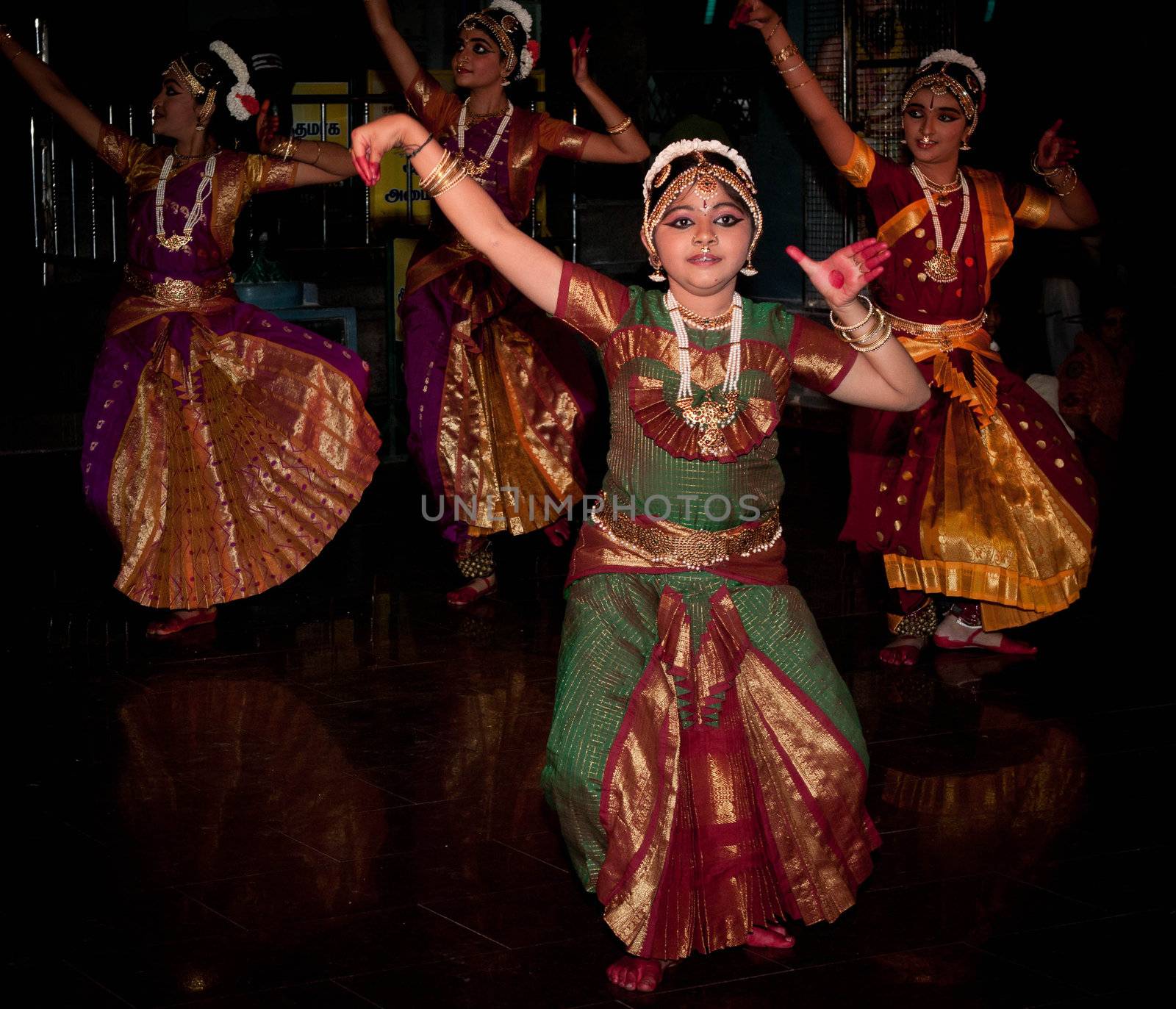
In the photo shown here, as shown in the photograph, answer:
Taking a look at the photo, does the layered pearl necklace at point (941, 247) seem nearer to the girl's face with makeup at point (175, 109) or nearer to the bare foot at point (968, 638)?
the bare foot at point (968, 638)

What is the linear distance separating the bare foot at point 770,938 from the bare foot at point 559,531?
2980 mm

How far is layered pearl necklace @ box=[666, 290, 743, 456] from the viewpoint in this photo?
3.13m

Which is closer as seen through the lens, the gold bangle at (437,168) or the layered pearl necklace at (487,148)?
the gold bangle at (437,168)

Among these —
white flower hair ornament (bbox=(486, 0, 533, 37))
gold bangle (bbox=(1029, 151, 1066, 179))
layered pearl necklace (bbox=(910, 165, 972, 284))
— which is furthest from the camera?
white flower hair ornament (bbox=(486, 0, 533, 37))

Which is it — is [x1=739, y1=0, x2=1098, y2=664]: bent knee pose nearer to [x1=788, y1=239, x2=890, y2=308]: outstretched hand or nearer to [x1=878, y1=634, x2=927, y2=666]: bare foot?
[x1=878, y1=634, x2=927, y2=666]: bare foot

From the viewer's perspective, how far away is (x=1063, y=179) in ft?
17.1

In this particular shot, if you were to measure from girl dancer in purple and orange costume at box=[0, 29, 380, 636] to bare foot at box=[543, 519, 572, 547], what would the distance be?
3.08ft

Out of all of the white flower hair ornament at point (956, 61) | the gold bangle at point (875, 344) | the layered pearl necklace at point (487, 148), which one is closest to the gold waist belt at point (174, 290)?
the layered pearl necklace at point (487, 148)

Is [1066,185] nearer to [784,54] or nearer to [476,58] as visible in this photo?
[784,54]

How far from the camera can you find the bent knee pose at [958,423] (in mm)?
5004

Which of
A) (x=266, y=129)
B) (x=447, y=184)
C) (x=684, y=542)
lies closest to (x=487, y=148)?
(x=266, y=129)

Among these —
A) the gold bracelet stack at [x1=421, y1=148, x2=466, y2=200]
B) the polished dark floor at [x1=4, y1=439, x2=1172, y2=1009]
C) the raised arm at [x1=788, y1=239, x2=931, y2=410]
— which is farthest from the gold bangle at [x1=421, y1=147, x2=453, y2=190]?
the polished dark floor at [x1=4, y1=439, x2=1172, y2=1009]

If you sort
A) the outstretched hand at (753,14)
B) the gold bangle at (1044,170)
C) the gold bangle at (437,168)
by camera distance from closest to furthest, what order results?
the gold bangle at (437,168)
the outstretched hand at (753,14)
the gold bangle at (1044,170)

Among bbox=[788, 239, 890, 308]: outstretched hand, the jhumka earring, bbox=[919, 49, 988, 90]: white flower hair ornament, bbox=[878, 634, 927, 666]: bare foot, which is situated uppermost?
bbox=[919, 49, 988, 90]: white flower hair ornament
